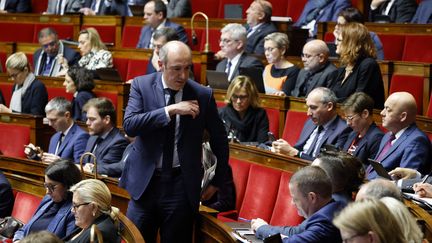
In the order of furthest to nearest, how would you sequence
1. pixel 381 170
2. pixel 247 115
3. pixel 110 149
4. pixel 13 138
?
pixel 13 138, pixel 247 115, pixel 110 149, pixel 381 170

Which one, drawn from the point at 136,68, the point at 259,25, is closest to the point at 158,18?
the point at 136,68

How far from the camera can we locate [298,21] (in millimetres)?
4926

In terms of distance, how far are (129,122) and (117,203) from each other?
2.06ft

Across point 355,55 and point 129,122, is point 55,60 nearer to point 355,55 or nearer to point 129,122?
point 355,55

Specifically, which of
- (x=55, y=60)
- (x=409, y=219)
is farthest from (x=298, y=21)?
(x=409, y=219)

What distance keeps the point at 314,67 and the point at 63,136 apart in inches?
43.1

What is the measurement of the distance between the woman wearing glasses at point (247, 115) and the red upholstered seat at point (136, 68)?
3.88 ft

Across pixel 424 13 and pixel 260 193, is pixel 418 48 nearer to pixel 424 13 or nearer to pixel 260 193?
pixel 424 13

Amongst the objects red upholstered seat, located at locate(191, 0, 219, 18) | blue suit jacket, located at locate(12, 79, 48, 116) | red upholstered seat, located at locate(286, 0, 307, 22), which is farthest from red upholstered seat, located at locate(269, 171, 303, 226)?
red upholstered seat, located at locate(191, 0, 219, 18)

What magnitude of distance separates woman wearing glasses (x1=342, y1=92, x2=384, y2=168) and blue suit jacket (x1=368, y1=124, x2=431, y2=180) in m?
0.16

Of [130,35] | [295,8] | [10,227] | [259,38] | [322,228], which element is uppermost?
[295,8]

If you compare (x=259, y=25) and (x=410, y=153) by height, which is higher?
(x=259, y=25)

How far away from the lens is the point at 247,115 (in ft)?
11.8

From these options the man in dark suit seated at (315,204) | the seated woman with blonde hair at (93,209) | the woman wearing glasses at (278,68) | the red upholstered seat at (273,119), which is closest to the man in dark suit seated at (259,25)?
the woman wearing glasses at (278,68)
